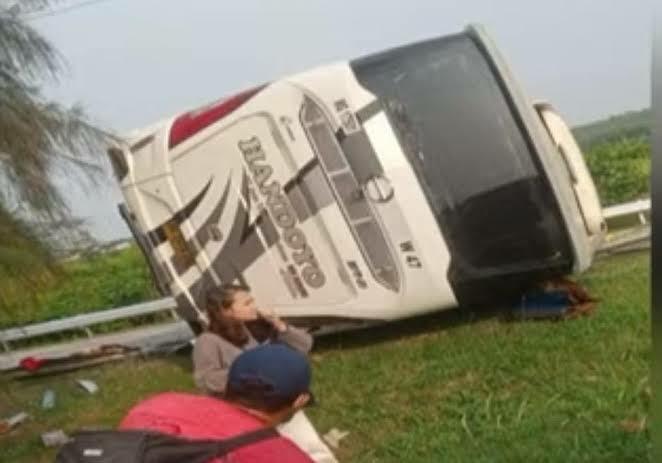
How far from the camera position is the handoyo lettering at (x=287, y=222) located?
8.30 m

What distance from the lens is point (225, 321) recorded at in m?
4.96

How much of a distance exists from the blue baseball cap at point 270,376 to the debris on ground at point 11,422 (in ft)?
22.2

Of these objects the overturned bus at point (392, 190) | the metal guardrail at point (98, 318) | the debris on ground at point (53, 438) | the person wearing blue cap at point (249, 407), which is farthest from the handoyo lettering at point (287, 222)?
the person wearing blue cap at point (249, 407)

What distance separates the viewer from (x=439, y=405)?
21.8 ft

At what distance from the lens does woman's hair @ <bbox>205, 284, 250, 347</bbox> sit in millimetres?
4934

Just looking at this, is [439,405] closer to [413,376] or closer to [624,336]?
[413,376]

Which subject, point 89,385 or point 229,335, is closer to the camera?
point 229,335

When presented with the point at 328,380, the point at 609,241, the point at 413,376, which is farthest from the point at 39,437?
the point at 609,241

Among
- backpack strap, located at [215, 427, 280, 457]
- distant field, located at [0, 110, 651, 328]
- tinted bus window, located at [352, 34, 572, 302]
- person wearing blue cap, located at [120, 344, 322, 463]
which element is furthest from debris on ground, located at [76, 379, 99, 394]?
backpack strap, located at [215, 427, 280, 457]

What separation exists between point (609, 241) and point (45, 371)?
5.75 metres

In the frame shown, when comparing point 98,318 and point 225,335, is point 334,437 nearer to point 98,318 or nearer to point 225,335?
point 225,335

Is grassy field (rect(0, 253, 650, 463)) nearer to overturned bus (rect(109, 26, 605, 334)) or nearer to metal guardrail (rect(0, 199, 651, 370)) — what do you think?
overturned bus (rect(109, 26, 605, 334))

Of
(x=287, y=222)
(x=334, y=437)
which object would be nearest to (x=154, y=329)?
(x=287, y=222)

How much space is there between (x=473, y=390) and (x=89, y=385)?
13.6ft
